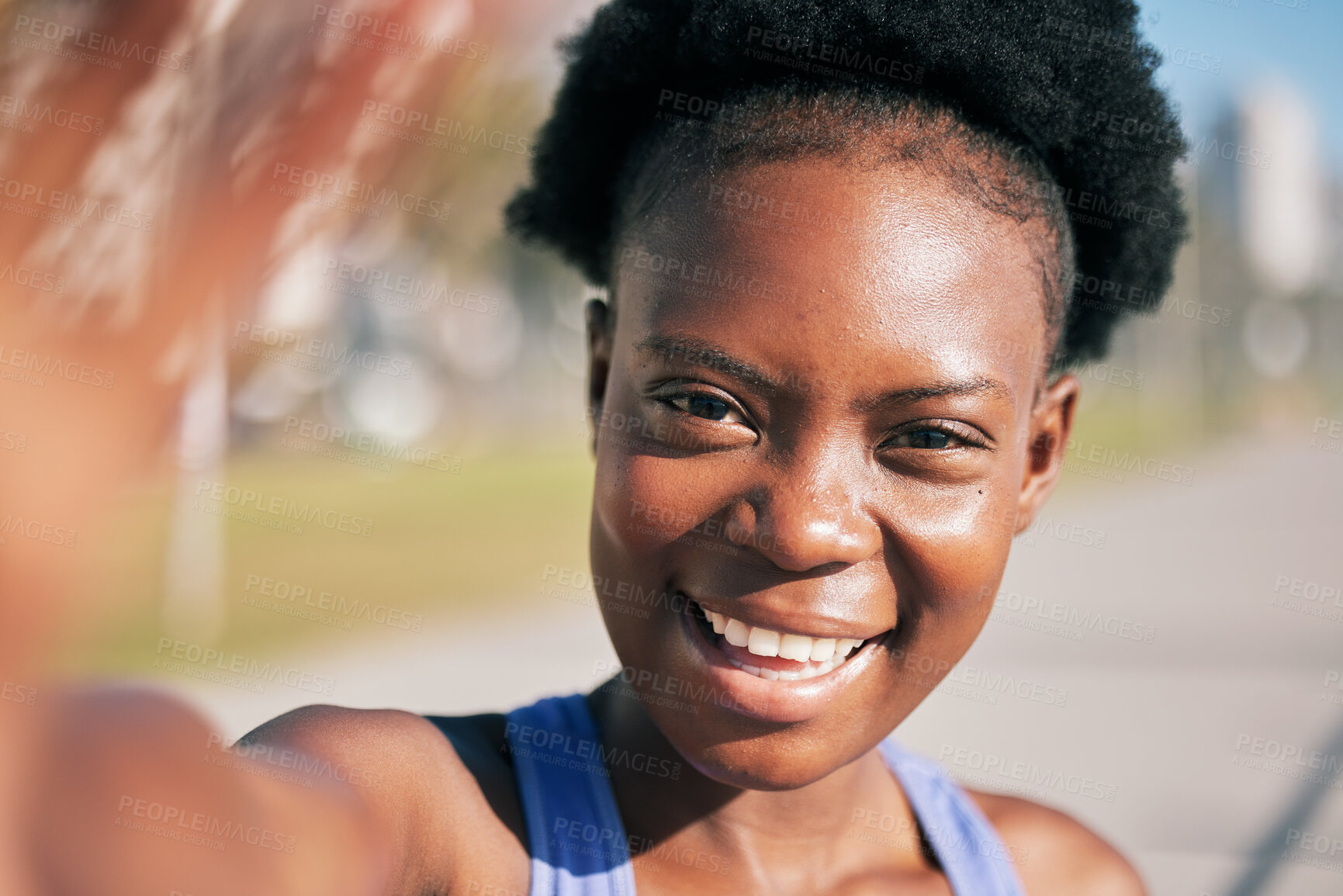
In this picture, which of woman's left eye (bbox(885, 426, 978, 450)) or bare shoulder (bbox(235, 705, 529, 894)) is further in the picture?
woman's left eye (bbox(885, 426, 978, 450))

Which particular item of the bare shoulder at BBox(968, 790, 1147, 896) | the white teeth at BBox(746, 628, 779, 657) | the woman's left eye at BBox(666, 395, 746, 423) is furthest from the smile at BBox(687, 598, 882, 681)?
the bare shoulder at BBox(968, 790, 1147, 896)

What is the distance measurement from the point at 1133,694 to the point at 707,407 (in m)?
6.56

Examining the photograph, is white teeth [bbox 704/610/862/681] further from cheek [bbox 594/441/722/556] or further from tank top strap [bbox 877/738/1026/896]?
tank top strap [bbox 877/738/1026/896]

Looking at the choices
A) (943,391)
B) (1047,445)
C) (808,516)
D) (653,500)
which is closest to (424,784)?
(653,500)

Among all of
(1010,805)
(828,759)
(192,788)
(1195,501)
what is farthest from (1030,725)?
(1195,501)

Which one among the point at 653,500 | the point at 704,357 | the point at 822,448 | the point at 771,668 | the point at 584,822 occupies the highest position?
the point at 704,357

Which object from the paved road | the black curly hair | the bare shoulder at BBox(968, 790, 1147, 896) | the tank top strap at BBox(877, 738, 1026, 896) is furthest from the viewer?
the paved road

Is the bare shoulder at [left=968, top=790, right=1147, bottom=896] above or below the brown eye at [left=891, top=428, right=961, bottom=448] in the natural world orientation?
below

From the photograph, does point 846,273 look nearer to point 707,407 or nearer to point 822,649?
point 707,407

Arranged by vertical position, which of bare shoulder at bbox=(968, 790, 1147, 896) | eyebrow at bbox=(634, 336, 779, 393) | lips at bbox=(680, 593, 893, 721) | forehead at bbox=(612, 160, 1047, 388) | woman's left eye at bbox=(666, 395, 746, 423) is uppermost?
forehead at bbox=(612, 160, 1047, 388)

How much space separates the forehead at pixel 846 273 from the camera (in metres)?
1.51

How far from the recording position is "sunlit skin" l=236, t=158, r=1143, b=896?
1.51 m

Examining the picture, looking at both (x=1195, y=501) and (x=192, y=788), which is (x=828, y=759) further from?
(x=1195, y=501)

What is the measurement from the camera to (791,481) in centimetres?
151
